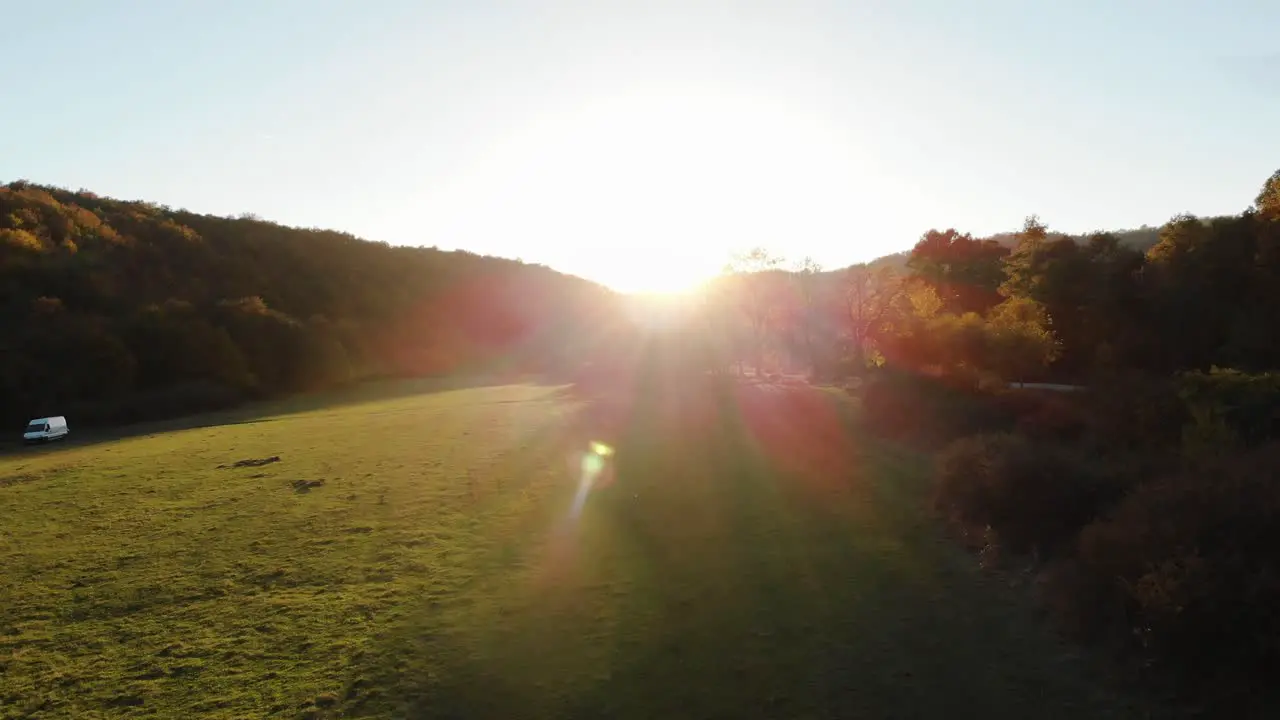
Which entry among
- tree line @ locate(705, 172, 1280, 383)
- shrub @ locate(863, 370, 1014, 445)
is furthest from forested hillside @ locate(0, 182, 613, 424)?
tree line @ locate(705, 172, 1280, 383)

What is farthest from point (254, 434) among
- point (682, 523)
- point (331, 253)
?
point (331, 253)

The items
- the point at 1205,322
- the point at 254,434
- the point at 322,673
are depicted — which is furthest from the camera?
the point at 254,434

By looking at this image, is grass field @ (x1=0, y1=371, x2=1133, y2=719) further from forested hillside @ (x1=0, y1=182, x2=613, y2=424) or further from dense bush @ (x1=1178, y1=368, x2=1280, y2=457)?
forested hillside @ (x1=0, y1=182, x2=613, y2=424)

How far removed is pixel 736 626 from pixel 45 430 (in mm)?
40067

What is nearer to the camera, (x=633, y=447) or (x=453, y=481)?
(x=453, y=481)

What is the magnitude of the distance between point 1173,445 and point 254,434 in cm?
3410

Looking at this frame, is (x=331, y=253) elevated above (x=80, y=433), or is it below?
above

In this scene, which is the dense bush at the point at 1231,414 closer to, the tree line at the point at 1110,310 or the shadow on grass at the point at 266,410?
the tree line at the point at 1110,310

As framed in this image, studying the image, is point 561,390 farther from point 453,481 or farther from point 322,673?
point 322,673

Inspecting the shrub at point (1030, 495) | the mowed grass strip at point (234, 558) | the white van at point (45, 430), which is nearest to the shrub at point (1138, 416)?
the shrub at point (1030, 495)

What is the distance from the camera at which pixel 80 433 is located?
4106 centimetres

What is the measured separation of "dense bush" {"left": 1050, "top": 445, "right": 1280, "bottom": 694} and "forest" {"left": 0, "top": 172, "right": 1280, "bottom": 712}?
0.03m

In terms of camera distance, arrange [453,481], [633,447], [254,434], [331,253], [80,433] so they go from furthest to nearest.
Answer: [331,253] < [80,433] < [254,434] < [633,447] < [453,481]

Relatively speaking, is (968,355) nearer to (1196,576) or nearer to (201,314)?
(1196,576)
